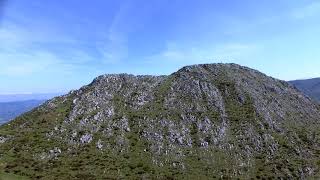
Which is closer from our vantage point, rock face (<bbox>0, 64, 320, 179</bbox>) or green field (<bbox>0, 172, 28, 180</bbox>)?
green field (<bbox>0, 172, 28, 180</bbox>)

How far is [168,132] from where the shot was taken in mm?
154125

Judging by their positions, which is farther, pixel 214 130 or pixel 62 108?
pixel 62 108

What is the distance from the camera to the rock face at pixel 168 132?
432 ft

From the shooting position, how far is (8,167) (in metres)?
119

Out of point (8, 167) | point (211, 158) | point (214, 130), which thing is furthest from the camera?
point (214, 130)

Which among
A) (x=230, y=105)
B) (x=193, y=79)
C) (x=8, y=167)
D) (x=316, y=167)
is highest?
(x=193, y=79)

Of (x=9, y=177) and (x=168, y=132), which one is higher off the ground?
(x=168, y=132)

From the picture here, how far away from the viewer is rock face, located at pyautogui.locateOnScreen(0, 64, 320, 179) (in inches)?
5187

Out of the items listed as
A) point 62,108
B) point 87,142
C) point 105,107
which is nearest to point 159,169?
point 87,142

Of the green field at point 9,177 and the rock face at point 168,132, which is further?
the rock face at point 168,132

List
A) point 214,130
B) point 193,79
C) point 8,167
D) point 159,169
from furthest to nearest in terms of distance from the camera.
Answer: point 193,79
point 214,130
point 159,169
point 8,167

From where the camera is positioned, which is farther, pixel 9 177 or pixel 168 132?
pixel 168 132

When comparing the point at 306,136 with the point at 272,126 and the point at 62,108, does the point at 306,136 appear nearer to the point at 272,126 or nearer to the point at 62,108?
the point at 272,126

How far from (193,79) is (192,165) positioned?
6336 cm
